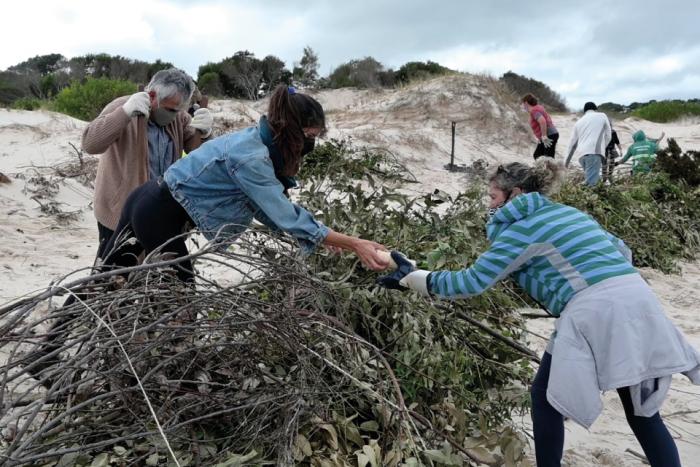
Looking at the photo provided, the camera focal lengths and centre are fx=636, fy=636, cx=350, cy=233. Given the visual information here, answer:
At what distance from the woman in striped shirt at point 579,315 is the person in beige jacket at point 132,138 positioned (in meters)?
1.56

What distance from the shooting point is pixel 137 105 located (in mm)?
2822

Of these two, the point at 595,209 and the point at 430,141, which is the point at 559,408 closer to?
the point at 595,209

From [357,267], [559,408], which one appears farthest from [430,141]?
[559,408]

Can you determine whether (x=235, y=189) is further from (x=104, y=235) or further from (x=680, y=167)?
(x=680, y=167)

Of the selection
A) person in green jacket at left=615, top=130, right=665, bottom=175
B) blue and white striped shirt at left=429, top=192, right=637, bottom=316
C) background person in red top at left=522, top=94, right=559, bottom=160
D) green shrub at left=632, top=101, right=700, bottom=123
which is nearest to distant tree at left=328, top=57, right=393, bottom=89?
green shrub at left=632, top=101, right=700, bottom=123

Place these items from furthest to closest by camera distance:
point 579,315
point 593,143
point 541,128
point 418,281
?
1. point 541,128
2. point 593,143
3. point 418,281
4. point 579,315

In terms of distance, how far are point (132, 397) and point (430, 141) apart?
11.9 m

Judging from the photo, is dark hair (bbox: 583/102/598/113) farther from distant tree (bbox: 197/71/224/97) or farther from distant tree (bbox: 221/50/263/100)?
distant tree (bbox: 197/71/224/97)

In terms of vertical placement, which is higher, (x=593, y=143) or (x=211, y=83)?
(x=211, y=83)

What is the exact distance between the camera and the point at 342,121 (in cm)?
1502

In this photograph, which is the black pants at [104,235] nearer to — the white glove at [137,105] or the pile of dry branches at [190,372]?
the white glove at [137,105]

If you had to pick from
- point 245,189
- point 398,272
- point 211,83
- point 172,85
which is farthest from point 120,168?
point 211,83

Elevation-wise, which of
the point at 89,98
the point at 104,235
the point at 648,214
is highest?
the point at 89,98

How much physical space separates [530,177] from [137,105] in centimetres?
172
